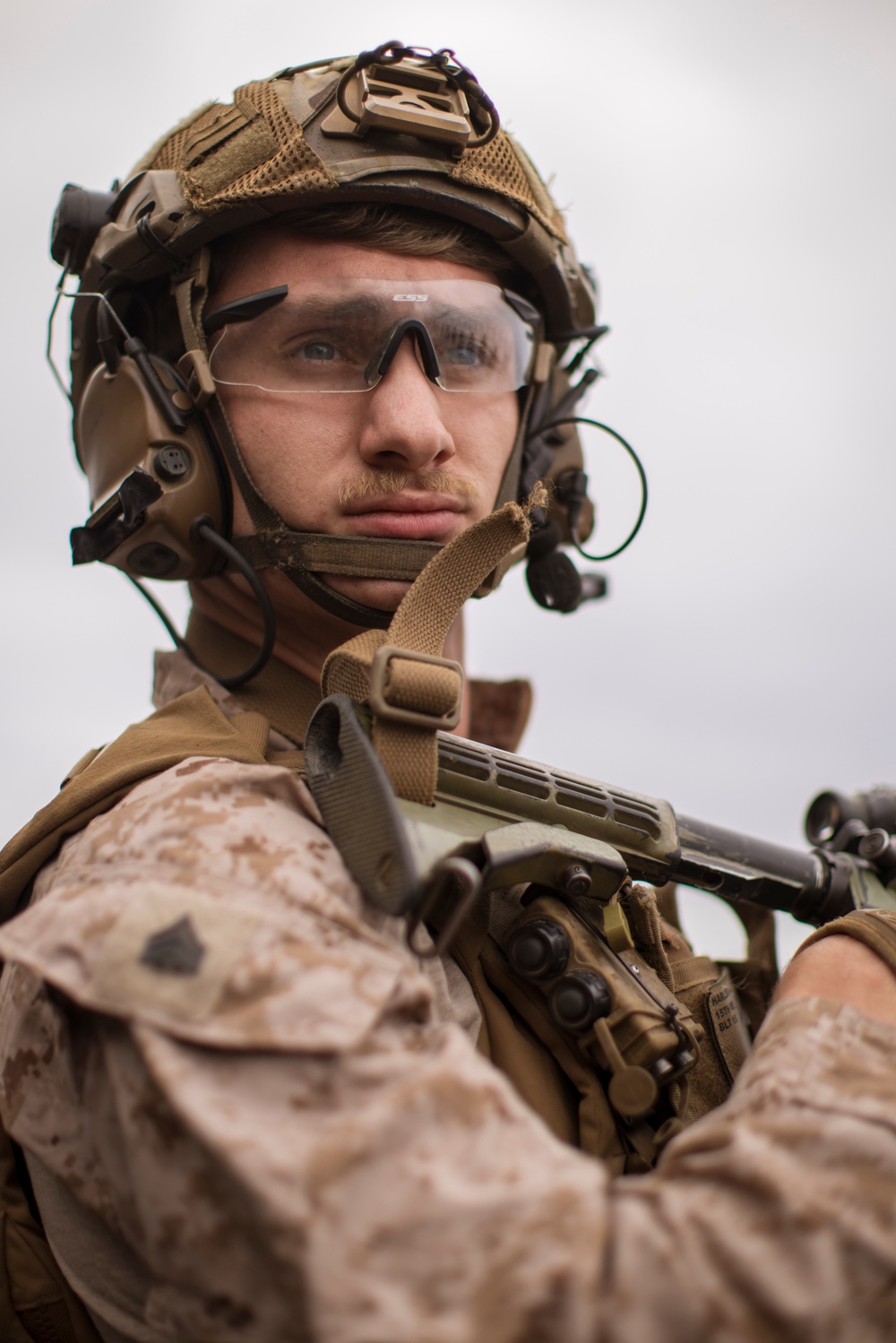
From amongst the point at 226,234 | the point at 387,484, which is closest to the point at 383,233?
the point at 226,234

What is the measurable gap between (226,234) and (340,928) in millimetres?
1687

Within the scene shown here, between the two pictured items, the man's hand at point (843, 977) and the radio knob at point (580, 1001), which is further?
the radio knob at point (580, 1001)

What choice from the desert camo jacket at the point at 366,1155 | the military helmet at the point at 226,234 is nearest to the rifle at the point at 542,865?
the desert camo jacket at the point at 366,1155

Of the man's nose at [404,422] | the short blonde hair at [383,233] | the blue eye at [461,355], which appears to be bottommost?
the man's nose at [404,422]

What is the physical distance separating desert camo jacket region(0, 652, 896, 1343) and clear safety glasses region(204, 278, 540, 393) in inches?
44.6

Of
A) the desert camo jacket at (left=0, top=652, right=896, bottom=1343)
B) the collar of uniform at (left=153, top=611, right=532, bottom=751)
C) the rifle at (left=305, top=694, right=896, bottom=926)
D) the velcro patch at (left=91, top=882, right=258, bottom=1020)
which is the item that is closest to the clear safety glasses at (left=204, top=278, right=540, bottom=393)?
the collar of uniform at (left=153, top=611, right=532, bottom=751)

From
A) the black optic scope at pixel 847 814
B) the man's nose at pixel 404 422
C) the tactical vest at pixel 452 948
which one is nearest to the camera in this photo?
the tactical vest at pixel 452 948

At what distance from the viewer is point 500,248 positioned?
96.9 inches

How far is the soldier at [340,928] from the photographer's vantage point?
1.05m

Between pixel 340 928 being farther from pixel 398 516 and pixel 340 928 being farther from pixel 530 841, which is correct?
pixel 398 516

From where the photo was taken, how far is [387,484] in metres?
2.07

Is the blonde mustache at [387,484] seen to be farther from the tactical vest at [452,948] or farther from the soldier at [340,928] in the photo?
the tactical vest at [452,948]

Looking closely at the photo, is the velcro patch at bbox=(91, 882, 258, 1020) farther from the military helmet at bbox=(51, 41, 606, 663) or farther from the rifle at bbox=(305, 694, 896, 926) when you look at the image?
the military helmet at bbox=(51, 41, 606, 663)

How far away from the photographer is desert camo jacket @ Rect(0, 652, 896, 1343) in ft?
3.34
